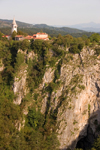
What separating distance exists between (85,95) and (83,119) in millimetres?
4070

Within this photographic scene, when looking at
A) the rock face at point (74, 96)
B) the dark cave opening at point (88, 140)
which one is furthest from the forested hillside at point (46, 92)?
the dark cave opening at point (88, 140)

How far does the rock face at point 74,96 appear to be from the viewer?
25.9m

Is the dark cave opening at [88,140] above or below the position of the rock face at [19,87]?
below

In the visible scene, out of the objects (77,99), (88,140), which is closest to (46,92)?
(77,99)

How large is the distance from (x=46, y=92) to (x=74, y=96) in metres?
5.19

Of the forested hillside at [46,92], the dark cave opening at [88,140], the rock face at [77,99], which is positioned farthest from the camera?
the dark cave opening at [88,140]

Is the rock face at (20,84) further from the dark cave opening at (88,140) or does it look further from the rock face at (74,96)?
the dark cave opening at (88,140)

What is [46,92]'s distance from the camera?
94.0 ft

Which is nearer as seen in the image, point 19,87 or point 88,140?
point 88,140

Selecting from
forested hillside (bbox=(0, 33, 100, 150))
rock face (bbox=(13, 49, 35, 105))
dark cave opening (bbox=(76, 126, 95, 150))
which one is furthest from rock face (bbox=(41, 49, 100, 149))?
rock face (bbox=(13, 49, 35, 105))

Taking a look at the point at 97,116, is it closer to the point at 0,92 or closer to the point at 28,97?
the point at 28,97

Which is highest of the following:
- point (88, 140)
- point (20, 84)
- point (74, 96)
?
point (20, 84)

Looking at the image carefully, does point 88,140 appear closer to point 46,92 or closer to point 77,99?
point 77,99

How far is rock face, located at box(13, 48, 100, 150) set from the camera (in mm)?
25922
